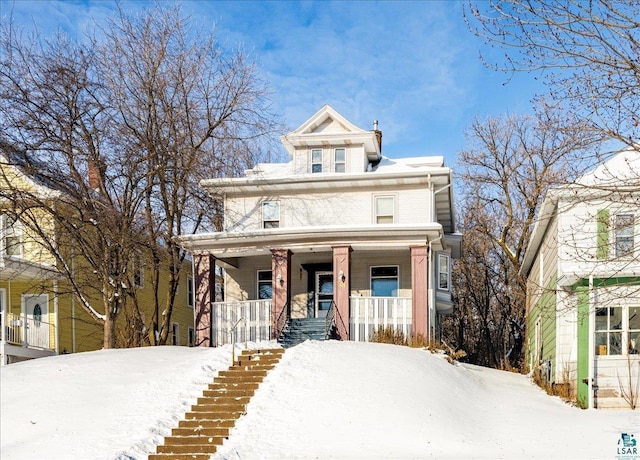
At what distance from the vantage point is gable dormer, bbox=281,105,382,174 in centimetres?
2345

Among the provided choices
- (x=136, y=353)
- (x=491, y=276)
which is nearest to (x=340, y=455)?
(x=136, y=353)

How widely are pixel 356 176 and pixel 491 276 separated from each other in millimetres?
17685

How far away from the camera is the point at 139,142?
72.0ft

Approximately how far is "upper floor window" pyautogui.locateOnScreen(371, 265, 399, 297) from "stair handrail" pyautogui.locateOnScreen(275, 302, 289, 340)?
10.8ft

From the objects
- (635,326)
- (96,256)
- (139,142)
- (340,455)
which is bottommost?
(340,455)

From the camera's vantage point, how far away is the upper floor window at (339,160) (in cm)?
2375

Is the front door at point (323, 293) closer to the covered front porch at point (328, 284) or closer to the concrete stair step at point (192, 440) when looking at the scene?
the covered front porch at point (328, 284)

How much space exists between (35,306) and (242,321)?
8818 millimetres

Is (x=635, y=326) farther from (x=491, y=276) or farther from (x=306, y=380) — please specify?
(x=491, y=276)

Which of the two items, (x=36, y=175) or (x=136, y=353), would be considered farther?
(x=36, y=175)

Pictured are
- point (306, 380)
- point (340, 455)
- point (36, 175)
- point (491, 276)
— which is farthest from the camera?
point (491, 276)

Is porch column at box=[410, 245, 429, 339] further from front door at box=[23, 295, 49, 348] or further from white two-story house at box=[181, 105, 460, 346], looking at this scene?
front door at box=[23, 295, 49, 348]

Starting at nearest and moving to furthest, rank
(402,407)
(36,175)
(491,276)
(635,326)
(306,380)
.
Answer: (402,407)
(306,380)
(635,326)
(36,175)
(491,276)

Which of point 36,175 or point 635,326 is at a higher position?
point 36,175
